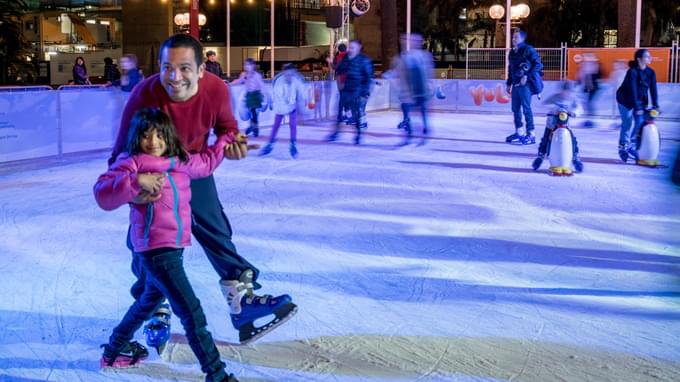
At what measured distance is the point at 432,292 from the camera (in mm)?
4965

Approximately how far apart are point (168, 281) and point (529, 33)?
3686 cm

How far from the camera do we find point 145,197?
10.1 ft

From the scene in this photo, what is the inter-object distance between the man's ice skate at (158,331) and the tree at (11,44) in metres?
17.4

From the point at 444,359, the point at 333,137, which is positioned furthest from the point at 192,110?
the point at 333,137

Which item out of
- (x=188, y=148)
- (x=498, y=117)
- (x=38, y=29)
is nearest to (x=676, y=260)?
(x=188, y=148)

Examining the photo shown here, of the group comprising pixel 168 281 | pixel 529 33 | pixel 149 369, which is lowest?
pixel 149 369

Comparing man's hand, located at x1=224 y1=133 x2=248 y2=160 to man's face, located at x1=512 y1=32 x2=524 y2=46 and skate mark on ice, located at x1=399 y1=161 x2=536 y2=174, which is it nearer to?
skate mark on ice, located at x1=399 y1=161 x2=536 y2=174

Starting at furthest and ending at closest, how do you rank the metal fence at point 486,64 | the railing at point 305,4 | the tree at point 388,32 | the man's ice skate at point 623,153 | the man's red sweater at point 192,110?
the railing at point 305,4 → the tree at point 388,32 → the metal fence at point 486,64 → the man's ice skate at point 623,153 → the man's red sweater at point 192,110

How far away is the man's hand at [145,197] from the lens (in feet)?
10.1

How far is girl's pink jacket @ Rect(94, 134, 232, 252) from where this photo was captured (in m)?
3.05

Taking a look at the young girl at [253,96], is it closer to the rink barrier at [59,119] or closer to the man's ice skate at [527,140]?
the rink barrier at [59,119]

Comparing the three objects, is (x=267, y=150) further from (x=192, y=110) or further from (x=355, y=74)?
(x=192, y=110)

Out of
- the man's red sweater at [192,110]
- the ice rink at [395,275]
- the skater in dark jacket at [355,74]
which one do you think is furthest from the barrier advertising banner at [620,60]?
the man's red sweater at [192,110]

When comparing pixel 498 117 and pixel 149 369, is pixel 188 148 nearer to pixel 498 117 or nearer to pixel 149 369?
pixel 149 369
